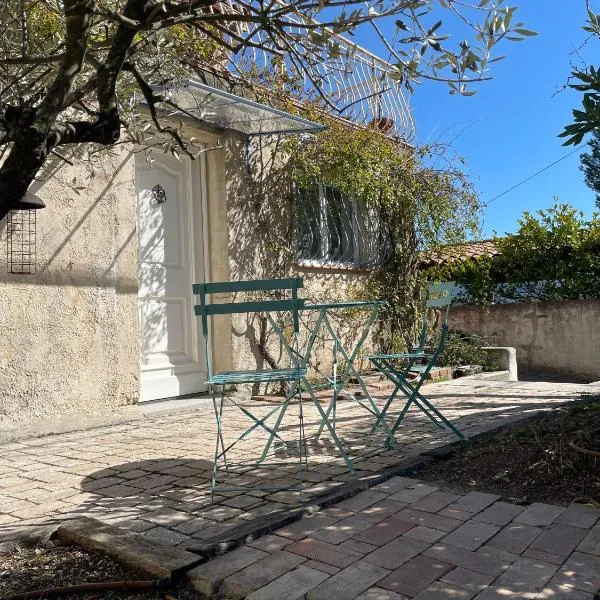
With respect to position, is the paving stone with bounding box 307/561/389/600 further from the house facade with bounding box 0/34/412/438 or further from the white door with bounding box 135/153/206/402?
the white door with bounding box 135/153/206/402

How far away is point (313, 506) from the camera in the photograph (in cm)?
298

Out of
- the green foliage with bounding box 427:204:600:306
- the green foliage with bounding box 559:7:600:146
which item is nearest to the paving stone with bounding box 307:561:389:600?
the green foliage with bounding box 559:7:600:146

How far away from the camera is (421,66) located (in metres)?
2.83

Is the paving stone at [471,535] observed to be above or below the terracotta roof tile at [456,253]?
below

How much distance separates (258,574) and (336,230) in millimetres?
6457

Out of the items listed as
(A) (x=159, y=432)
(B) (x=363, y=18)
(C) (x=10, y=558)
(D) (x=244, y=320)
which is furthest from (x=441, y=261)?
(C) (x=10, y=558)

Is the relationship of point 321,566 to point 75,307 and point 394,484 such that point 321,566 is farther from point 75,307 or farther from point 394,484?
point 75,307

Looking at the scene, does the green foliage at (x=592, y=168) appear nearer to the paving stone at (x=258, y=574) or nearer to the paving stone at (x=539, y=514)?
the paving stone at (x=539, y=514)

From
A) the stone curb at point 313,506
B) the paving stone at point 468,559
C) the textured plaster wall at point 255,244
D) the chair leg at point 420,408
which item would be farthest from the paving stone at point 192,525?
the textured plaster wall at point 255,244

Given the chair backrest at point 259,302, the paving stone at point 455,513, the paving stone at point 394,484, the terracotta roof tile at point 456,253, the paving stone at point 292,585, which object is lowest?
the paving stone at point 292,585

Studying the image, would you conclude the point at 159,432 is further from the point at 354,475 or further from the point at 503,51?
the point at 503,51

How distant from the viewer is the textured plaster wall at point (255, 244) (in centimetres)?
681

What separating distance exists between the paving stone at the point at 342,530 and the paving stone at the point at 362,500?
141 millimetres

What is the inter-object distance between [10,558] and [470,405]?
169 inches
